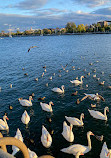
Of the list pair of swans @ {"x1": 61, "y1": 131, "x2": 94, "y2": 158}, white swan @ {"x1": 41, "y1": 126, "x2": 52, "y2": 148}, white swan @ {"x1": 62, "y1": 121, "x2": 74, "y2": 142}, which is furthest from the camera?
white swan @ {"x1": 62, "y1": 121, "x2": 74, "y2": 142}

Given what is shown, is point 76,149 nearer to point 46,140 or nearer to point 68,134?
point 68,134

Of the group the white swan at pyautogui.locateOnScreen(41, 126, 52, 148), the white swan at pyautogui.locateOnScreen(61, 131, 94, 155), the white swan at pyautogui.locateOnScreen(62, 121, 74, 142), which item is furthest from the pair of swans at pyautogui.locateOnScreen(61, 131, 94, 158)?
the white swan at pyautogui.locateOnScreen(41, 126, 52, 148)

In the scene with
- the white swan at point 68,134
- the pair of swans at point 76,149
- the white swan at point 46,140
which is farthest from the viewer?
the white swan at point 68,134

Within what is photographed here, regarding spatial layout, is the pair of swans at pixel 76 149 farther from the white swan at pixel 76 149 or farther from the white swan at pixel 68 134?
the white swan at pixel 68 134

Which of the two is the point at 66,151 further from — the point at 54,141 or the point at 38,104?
the point at 38,104

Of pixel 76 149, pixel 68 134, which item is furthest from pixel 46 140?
pixel 76 149

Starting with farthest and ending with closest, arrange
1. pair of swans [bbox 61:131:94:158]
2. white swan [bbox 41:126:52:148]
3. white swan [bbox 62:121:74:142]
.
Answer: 1. white swan [bbox 62:121:74:142]
2. white swan [bbox 41:126:52:148]
3. pair of swans [bbox 61:131:94:158]

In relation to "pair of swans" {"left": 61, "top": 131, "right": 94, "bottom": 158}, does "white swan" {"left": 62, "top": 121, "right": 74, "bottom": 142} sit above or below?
above

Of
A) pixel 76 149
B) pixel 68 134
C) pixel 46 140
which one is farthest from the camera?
pixel 68 134

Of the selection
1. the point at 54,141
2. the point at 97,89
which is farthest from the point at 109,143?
the point at 97,89

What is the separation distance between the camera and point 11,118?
21.1 metres

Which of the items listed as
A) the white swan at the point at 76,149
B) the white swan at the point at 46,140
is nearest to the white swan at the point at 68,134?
the white swan at the point at 76,149

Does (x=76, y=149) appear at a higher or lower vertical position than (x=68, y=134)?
lower

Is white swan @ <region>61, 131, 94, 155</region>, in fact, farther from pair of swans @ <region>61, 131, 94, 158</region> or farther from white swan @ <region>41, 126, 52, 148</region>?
white swan @ <region>41, 126, 52, 148</region>
